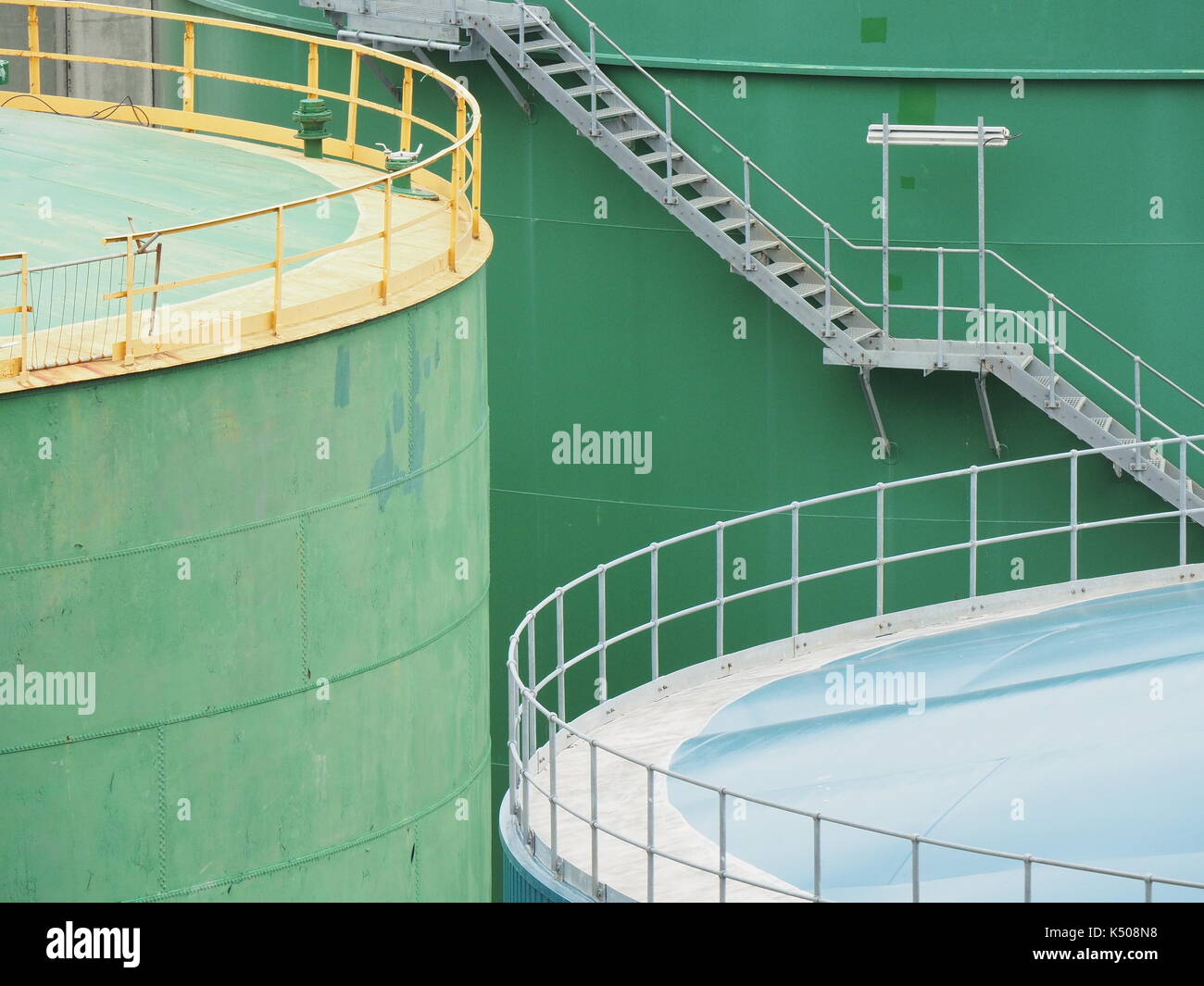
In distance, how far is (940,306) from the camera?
772 inches

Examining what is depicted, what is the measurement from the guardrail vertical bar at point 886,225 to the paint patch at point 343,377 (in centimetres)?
698

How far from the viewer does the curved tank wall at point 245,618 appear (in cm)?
1277

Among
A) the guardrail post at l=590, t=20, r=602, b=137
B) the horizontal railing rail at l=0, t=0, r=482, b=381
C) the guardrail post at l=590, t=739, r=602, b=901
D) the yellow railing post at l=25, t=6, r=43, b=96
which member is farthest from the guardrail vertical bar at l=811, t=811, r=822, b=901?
the yellow railing post at l=25, t=6, r=43, b=96

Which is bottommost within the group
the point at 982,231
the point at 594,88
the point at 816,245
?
the point at 816,245

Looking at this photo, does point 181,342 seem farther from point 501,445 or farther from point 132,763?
point 501,445

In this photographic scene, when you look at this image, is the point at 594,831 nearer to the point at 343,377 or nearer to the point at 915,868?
the point at 915,868

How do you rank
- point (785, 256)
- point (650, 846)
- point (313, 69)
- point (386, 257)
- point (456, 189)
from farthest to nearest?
point (785, 256)
point (313, 69)
point (456, 189)
point (386, 257)
point (650, 846)

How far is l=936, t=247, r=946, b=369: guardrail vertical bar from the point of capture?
1970 cm

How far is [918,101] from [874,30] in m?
0.73

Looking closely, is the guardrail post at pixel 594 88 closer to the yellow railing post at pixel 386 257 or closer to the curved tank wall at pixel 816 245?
the curved tank wall at pixel 816 245

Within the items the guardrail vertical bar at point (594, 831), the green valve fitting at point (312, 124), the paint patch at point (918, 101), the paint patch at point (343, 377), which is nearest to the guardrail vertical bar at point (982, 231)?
the paint patch at point (918, 101)

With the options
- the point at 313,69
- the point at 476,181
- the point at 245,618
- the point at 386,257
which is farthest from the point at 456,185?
the point at 245,618

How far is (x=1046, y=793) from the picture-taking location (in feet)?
38.6

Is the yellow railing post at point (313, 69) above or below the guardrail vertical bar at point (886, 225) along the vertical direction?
above
